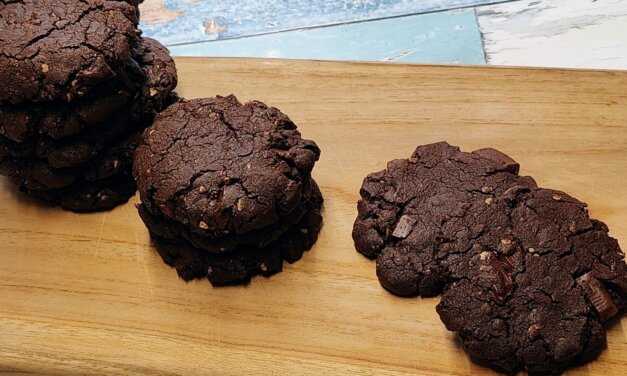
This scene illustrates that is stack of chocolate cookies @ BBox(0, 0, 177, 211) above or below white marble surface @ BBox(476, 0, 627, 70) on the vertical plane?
above

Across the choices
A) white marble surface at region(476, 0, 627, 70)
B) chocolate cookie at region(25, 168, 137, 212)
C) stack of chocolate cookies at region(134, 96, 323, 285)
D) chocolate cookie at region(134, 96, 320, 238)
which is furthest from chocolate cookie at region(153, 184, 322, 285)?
white marble surface at region(476, 0, 627, 70)

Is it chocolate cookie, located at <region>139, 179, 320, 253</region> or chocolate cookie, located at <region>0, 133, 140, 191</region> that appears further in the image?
chocolate cookie, located at <region>0, 133, 140, 191</region>

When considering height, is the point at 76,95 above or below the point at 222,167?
above

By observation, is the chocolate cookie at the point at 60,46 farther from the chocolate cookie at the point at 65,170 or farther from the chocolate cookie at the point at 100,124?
the chocolate cookie at the point at 65,170

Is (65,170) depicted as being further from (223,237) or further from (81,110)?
(223,237)

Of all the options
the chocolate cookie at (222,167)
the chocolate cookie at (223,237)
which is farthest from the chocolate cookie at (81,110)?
the chocolate cookie at (223,237)

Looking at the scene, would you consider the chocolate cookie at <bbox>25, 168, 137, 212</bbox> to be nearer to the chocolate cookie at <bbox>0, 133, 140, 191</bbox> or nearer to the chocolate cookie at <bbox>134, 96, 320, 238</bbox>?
the chocolate cookie at <bbox>0, 133, 140, 191</bbox>

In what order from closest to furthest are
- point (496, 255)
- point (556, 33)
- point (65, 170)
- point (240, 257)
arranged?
1. point (496, 255)
2. point (240, 257)
3. point (65, 170)
4. point (556, 33)

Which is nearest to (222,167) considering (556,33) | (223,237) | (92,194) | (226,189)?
(226,189)
